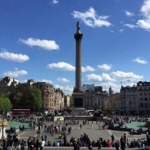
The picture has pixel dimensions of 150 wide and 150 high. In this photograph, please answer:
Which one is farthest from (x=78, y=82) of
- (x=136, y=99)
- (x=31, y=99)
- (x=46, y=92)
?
(x=46, y=92)

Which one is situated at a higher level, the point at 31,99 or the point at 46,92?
the point at 46,92

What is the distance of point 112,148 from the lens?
36375 millimetres

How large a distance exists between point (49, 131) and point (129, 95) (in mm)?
121988

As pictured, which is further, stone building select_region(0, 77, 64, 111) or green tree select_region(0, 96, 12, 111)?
stone building select_region(0, 77, 64, 111)

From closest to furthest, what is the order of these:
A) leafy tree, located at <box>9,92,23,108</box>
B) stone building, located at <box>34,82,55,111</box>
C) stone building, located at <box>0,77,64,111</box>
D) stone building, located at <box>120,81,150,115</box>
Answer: leafy tree, located at <box>9,92,23,108</box> → stone building, located at <box>120,81,150,115</box> → stone building, located at <box>0,77,64,111</box> → stone building, located at <box>34,82,55,111</box>

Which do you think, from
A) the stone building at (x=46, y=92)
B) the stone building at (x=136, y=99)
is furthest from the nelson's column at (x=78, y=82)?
the stone building at (x=46, y=92)

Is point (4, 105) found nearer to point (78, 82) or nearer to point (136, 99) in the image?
point (78, 82)

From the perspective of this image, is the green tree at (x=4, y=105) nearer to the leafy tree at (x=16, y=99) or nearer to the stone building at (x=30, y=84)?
the leafy tree at (x=16, y=99)

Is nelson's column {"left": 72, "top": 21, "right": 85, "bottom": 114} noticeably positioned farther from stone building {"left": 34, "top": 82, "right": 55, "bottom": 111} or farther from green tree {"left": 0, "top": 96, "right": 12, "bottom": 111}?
stone building {"left": 34, "top": 82, "right": 55, "bottom": 111}

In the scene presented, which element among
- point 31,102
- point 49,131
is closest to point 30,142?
point 49,131

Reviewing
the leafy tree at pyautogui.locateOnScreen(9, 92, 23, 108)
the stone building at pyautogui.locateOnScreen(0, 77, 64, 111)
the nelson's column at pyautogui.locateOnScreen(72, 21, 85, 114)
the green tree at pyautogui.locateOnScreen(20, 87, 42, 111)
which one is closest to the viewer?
the nelson's column at pyautogui.locateOnScreen(72, 21, 85, 114)

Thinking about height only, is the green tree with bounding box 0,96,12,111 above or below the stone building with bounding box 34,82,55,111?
below

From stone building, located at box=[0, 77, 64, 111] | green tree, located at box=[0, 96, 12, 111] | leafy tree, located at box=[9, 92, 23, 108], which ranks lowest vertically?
green tree, located at box=[0, 96, 12, 111]

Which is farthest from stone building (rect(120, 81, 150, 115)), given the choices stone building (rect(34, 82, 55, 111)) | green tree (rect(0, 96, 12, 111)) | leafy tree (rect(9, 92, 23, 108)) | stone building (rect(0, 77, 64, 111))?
green tree (rect(0, 96, 12, 111))
